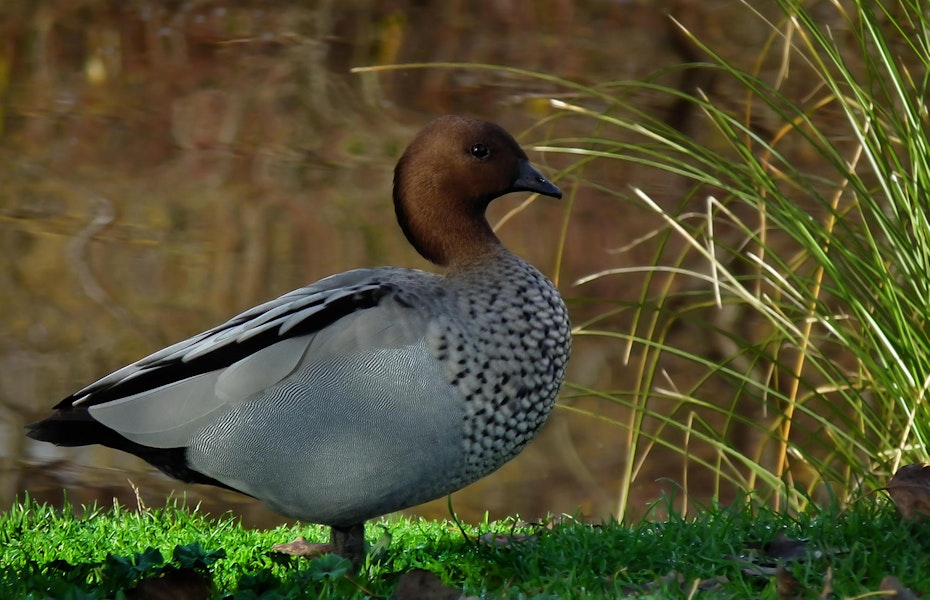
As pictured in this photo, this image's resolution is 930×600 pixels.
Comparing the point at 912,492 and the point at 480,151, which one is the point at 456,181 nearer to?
the point at 480,151

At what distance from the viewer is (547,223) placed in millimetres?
9008

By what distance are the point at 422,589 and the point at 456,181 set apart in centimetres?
118

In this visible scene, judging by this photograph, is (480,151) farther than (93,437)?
Yes

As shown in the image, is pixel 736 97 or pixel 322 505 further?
pixel 736 97

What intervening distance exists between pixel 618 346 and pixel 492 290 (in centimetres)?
478

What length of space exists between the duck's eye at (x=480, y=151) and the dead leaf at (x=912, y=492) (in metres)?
1.29

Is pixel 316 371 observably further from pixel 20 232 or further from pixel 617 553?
pixel 20 232

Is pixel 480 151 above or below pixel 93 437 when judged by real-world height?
above

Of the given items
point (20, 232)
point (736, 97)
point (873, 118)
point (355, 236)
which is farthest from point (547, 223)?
point (873, 118)

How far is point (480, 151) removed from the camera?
3.26 metres

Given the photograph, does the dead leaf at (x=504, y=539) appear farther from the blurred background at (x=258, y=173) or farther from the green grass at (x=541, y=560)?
the blurred background at (x=258, y=173)

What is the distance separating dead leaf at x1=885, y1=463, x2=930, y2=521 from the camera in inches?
112

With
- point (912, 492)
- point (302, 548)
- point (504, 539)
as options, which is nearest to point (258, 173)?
point (302, 548)

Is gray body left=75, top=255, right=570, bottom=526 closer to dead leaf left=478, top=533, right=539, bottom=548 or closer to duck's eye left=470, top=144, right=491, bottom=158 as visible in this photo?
dead leaf left=478, top=533, right=539, bottom=548
